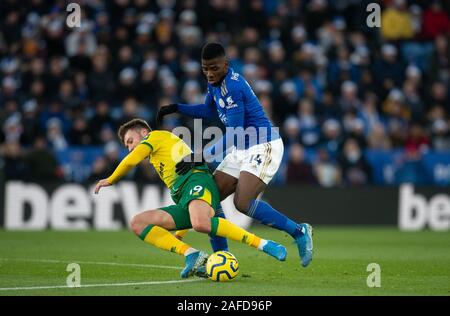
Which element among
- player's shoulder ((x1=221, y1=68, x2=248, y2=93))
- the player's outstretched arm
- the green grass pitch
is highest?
player's shoulder ((x1=221, y1=68, x2=248, y2=93))

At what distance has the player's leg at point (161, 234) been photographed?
891 centimetres

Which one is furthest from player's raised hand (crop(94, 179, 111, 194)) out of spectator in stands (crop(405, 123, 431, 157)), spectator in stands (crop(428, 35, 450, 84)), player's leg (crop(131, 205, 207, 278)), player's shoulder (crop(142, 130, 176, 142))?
spectator in stands (crop(428, 35, 450, 84))

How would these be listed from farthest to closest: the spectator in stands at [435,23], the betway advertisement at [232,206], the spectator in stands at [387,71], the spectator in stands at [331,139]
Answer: the spectator in stands at [435,23] → the spectator in stands at [387,71] → the spectator in stands at [331,139] → the betway advertisement at [232,206]

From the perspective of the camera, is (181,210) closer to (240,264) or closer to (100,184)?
(100,184)

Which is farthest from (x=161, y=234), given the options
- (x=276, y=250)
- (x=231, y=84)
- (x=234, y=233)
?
(x=231, y=84)

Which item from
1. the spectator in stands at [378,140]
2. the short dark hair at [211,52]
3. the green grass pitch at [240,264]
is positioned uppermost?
the short dark hair at [211,52]

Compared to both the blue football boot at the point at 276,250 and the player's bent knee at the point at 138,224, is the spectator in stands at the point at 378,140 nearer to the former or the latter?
the blue football boot at the point at 276,250

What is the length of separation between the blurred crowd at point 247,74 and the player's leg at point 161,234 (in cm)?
871

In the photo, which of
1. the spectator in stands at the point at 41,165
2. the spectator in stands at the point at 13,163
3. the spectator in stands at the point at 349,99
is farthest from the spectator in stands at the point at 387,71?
the spectator in stands at the point at 13,163

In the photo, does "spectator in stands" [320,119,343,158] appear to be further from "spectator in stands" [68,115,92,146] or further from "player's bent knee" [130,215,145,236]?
"player's bent knee" [130,215,145,236]

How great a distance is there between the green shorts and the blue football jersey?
26.0 inches

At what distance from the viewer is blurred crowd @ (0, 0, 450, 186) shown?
18359 mm

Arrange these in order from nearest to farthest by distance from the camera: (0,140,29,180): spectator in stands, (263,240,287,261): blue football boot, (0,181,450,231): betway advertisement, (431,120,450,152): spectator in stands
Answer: (263,240,287,261): blue football boot < (0,181,450,231): betway advertisement < (0,140,29,180): spectator in stands < (431,120,450,152): spectator in stands
